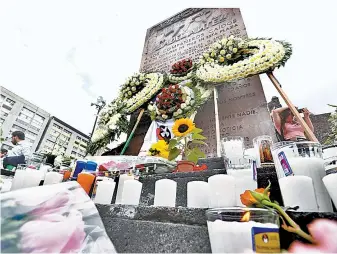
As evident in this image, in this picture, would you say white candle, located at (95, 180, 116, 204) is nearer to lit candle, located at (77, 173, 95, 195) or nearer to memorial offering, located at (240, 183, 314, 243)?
lit candle, located at (77, 173, 95, 195)

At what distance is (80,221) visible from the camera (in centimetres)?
94

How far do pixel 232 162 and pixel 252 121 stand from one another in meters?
2.48

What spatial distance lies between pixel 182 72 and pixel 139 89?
3.39 feet

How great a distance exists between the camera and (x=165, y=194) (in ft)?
5.16

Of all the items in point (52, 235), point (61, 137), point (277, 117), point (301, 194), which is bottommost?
point (52, 235)

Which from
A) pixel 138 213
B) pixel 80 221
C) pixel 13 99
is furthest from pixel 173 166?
pixel 13 99

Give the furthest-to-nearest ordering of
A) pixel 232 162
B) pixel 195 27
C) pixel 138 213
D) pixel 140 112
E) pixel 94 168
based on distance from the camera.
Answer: pixel 195 27
pixel 140 112
pixel 94 168
pixel 232 162
pixel 138 213

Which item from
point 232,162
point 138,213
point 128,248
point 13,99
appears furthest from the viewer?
point 13,99

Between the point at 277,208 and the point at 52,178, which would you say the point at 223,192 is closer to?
the point at 277,208

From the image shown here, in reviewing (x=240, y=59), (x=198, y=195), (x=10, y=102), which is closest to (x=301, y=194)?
(x=198, y=195)

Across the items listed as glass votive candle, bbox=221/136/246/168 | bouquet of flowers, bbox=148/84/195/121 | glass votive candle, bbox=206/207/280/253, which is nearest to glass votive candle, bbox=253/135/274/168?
glass votive candle, bbox=221/136/246/168

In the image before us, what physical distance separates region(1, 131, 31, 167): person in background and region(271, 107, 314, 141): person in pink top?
3.66 metres

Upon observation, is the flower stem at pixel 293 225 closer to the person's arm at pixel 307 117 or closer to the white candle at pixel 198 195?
the white candle at pixel 198 195

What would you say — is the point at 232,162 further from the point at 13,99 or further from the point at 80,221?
the point at 13,99
